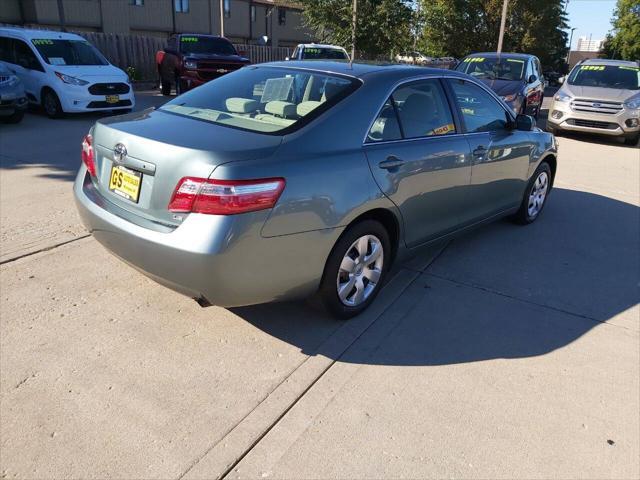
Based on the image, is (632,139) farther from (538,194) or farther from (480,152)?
(480,152)

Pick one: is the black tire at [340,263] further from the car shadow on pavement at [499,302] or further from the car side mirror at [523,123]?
the car side mirror at [523,123]

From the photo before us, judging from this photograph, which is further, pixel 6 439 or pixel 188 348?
pixel 188 348

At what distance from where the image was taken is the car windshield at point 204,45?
15.7 metres

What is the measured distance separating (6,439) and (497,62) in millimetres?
13062

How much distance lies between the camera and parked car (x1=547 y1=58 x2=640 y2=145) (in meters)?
11.4

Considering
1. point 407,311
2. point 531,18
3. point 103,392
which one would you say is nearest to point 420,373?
point 407,311

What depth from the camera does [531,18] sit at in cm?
3419

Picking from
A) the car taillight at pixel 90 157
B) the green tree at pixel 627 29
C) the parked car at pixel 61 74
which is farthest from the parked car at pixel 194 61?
the green tree at pixel 627 29

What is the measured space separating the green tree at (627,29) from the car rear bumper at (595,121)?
113 feet

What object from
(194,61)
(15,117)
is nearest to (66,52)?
(15,117)

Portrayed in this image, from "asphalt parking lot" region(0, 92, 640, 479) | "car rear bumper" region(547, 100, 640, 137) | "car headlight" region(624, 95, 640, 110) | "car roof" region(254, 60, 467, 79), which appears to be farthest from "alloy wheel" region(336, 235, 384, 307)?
"car headlight" region(624, 95, 640, 110)

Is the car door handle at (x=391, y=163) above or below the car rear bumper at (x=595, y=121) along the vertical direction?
above

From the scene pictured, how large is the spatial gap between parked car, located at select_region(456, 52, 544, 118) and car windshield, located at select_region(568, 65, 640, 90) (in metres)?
0.93

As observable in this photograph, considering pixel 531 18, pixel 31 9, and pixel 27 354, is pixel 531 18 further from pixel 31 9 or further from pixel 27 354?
pixel 27 354
